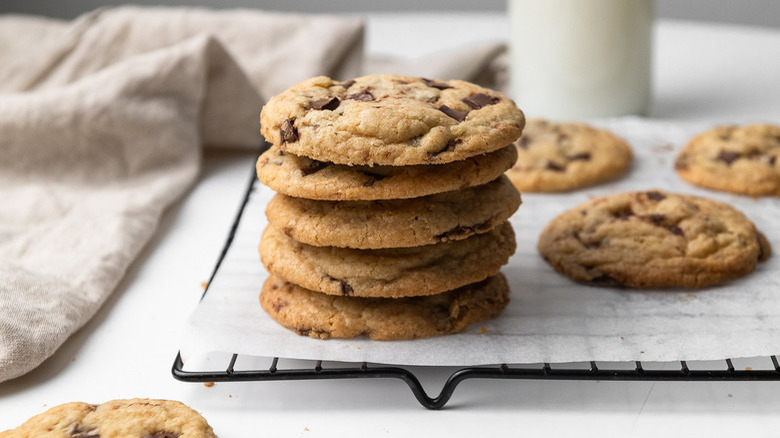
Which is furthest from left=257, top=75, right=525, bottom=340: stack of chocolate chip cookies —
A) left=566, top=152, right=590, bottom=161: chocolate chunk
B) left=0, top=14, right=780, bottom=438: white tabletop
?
left=566, top=152, right=590, bottom=161: chocolate chunk

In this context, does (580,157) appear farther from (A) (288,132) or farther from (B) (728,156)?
(A) (288,132)

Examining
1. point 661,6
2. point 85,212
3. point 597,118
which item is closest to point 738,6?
point 661,6

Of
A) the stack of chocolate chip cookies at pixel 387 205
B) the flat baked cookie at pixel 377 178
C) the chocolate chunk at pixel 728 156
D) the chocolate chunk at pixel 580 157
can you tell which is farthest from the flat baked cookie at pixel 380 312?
the chocolate chunk at pixel 728 156

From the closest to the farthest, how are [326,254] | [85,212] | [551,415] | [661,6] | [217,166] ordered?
1. [551,415]
2. [326,254]
3. [85,212]
4. [217,166]
5. [661,6]

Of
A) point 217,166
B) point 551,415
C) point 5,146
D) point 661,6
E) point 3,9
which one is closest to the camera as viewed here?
point 551,415

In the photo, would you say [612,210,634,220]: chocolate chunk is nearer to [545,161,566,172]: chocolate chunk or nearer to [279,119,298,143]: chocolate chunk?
[545,161,566,172]: chocolate chunk

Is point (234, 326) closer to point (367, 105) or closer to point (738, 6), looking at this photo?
point (367, 105)

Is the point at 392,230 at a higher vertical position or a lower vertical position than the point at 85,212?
higher
